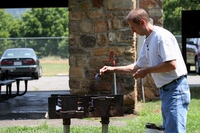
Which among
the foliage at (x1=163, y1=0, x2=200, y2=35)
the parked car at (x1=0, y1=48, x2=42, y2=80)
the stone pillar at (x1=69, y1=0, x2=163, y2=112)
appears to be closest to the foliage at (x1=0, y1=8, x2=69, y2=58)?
the foliage at (x1=163, y1=0, x2=200, y2=35)

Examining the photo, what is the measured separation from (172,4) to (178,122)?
127ft

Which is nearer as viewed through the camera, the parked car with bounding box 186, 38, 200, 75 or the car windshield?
the car windshield

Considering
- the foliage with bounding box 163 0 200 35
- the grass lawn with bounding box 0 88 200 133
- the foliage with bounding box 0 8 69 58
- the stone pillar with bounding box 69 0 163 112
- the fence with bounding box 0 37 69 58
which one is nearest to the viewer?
the grass lawn with bounding box 0 88 200 133

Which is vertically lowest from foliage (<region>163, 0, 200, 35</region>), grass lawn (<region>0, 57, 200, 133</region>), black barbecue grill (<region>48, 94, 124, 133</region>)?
grass lawn (<region>0, 57, 200, 133</region>)

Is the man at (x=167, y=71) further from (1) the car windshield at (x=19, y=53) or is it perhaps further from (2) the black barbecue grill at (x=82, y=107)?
(1) the car windshield at (x=19, y=53)

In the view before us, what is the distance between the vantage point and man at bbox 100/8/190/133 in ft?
19.0

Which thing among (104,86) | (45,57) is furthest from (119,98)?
(45,57)

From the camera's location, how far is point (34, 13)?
5072cm

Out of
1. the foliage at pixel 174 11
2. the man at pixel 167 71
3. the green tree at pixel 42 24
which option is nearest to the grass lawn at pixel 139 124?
the man at pixel 167 71

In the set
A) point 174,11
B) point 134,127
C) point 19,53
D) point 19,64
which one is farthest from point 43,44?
point 134,127

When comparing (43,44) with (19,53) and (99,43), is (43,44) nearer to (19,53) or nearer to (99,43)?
(19,53)

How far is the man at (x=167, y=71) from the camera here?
579 cm

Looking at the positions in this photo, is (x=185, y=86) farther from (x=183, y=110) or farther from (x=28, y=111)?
(x=28, y=111)

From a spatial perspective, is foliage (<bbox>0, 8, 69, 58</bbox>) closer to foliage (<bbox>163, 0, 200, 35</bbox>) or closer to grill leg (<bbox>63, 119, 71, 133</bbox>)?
foliage (<bbox>163, 0, 200, 35</bbox>)
